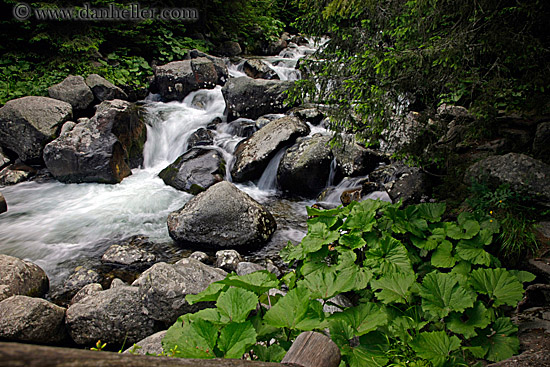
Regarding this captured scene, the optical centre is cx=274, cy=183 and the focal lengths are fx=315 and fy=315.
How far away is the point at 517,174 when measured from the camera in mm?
3865

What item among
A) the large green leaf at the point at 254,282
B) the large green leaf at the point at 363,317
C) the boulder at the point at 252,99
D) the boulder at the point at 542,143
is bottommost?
the large green leaf at the point at 363,317

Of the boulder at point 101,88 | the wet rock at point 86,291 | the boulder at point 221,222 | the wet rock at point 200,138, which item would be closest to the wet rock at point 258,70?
the wet rock at point 200,138

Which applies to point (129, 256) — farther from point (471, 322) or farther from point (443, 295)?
point (471, 322)

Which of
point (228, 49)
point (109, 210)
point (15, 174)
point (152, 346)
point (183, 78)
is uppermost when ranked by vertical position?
point (228, 49)

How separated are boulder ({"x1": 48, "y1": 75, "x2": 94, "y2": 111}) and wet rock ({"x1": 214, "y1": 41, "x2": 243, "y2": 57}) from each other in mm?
8744

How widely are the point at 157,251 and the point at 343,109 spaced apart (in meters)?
4.14

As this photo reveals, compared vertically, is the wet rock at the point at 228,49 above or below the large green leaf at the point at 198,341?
above

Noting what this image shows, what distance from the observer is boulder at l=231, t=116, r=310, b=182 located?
8555 mm

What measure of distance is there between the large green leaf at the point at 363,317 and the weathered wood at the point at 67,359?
130 cm

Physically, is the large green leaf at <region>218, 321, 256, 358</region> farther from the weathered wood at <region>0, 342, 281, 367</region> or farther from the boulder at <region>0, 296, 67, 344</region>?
the boulder at <region>0, 296, 67, 344</region>

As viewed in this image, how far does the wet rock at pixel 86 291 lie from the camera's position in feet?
14.3

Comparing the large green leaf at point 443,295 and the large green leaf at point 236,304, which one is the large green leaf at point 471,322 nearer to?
the large green leaf at point 443,295

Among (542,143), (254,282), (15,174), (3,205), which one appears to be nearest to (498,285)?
(254,282)

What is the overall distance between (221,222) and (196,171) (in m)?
3.02
